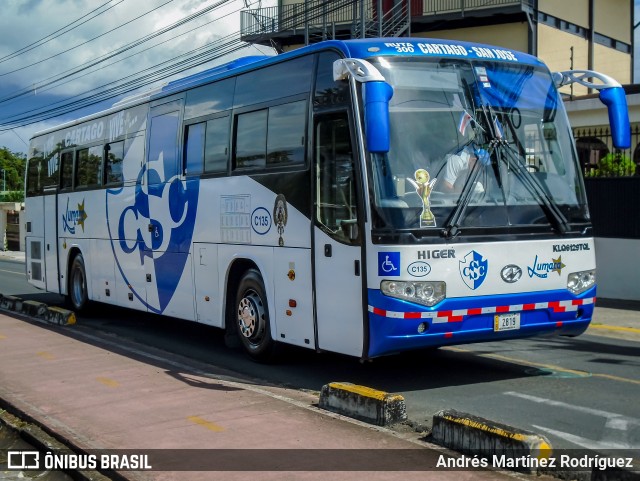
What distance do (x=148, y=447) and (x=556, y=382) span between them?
4.61m

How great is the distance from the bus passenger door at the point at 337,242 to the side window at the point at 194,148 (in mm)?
2949

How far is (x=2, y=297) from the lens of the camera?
17922mm

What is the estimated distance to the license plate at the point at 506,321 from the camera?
28.5 ft

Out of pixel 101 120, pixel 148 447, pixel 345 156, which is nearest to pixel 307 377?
pixel 345 156

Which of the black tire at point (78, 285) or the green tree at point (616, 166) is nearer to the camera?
the black tire at point (78, 285)

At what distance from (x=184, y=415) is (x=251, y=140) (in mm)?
4012

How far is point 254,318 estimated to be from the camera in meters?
10.6

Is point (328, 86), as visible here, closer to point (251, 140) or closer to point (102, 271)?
point (251, 140)

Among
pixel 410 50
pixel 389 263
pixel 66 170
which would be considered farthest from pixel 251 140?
pixel 66 170

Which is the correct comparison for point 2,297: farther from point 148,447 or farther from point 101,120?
point 148,447

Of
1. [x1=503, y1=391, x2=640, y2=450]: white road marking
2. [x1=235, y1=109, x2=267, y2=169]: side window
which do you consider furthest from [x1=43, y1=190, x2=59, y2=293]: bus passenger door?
[x1=503, y1=391, x2=640, y2=450]: white road marking

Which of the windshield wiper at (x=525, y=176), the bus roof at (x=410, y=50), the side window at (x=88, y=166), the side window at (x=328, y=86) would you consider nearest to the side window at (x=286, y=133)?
the side window at (x=328, y=86)

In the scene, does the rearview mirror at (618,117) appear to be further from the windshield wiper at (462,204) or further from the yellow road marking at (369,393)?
the yellow road marking at (369,393)

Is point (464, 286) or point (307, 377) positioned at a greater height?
point (464, 286)
